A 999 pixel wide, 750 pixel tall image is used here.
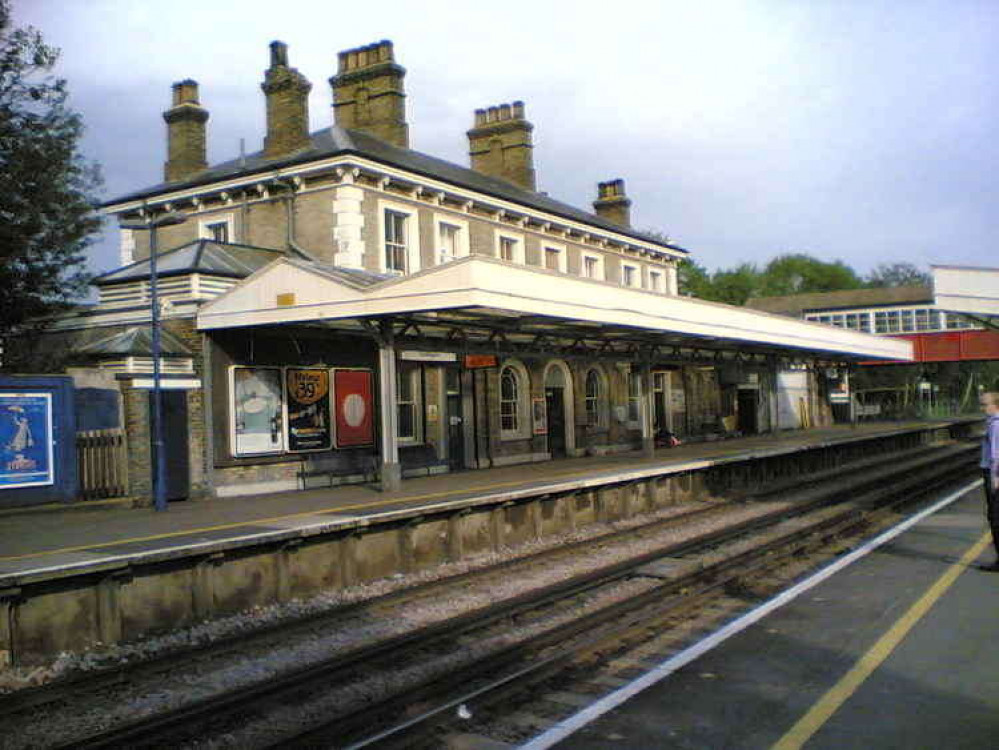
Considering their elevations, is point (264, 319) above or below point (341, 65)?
below

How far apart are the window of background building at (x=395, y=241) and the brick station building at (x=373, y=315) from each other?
5cm

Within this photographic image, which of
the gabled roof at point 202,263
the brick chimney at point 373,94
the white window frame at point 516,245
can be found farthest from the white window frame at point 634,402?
the gabled roof at point 202,263

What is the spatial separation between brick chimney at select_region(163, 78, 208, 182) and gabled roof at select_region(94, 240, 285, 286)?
6.69 m

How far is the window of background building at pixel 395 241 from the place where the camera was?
20156 millimetres

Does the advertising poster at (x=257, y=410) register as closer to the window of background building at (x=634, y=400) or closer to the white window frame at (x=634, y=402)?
the white window frame at (x=634, y=402)

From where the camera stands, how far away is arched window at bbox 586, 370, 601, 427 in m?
26.7

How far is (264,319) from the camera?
1438 cm

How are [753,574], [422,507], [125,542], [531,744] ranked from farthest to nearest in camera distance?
[422,507], [753,574], [125,542], [531,744]

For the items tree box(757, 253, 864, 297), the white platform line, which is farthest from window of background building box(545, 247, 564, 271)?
tree box(757, 253, 864, 297)

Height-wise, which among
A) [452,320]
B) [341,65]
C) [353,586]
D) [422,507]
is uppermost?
[341,65]

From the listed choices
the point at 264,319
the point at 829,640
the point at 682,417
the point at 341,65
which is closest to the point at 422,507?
the point at 264,319

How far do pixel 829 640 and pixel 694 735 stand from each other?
2.44 m

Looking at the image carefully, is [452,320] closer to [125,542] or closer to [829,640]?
[125,542]

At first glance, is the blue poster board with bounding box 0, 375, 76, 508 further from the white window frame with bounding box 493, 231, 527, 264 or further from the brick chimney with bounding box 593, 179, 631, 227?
the brick chimney with bounding box 593, 179, 631, 227
